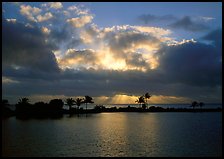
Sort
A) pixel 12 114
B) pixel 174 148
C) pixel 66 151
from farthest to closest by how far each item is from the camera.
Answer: pixel 12 114 < pixel 174 148 < pixel 66 151

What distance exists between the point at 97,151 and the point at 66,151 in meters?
3.92

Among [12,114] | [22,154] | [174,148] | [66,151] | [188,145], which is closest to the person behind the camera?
[22,154]

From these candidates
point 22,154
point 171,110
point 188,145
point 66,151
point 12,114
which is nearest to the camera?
point 22,154

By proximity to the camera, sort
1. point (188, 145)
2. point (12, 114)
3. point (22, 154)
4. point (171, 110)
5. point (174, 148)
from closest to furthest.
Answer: point (22, 154) < point (174, 148) < point (188, 145) < point (12, 114) < point (171, 110)

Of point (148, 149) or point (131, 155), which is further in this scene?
point (148, 149)

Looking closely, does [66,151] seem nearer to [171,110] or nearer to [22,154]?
[22,154]

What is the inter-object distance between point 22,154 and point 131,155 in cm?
1285

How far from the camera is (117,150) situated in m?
34.3

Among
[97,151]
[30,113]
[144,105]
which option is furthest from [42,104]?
[97,151]

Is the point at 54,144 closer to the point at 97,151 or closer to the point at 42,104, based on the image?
the point at 97,151

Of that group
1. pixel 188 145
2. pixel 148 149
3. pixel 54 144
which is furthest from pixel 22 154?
pixel 188 145

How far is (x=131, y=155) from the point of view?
103ft

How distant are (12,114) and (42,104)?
12.2m

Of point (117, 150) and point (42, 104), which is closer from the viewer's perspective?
point (117, 150)
